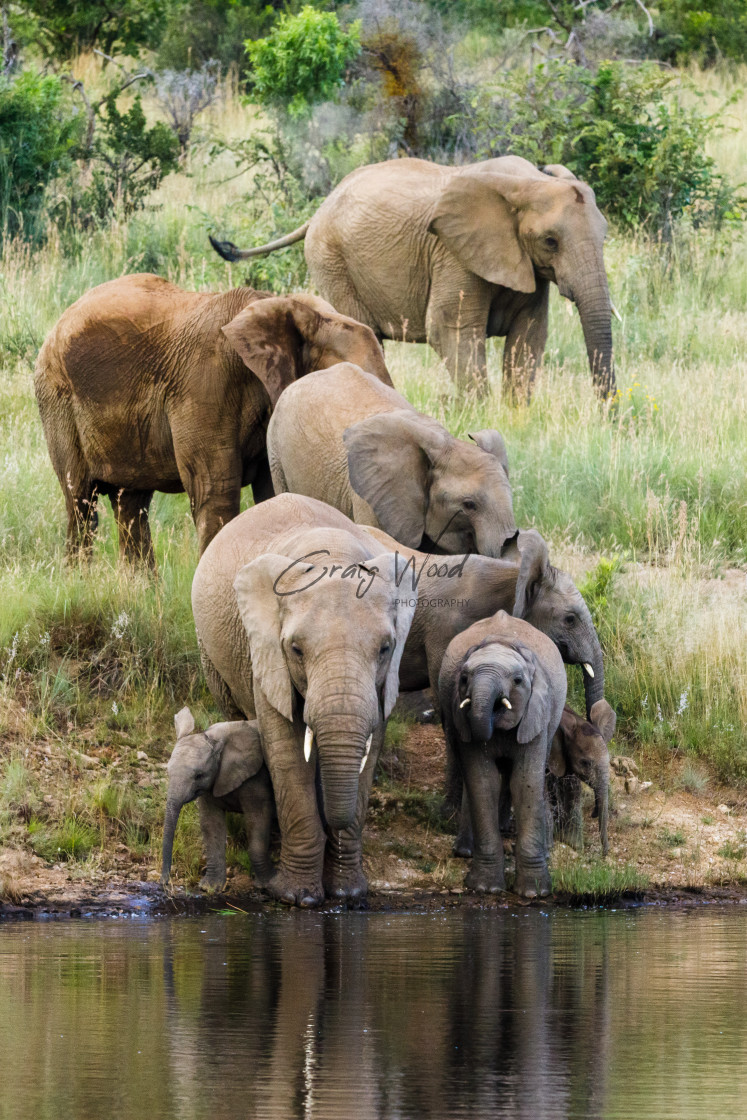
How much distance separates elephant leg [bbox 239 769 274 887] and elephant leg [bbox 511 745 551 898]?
1.04m

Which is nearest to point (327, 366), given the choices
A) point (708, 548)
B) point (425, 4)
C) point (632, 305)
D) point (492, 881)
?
point (708, 548)

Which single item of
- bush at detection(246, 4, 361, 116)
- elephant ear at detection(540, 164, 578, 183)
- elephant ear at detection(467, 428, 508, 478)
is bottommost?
elephant ear at detection(467, 428, 508, 478)

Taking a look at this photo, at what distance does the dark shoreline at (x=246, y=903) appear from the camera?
801 cm

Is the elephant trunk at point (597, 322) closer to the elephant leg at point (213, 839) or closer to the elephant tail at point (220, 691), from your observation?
the elephant tail at point (220, 691)

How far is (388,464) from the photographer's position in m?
9.85

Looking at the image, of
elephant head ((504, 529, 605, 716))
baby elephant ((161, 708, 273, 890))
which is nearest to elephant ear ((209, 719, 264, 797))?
baby elephant ((161, 708, 273, 890))

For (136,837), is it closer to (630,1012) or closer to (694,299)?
(630,1012)

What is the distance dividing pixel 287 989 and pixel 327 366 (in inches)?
201

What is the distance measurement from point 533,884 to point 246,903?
119 cm

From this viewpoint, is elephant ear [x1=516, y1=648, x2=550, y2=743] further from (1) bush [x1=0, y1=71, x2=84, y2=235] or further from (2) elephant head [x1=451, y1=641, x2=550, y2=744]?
(1) bush [x1=0, y1=71, x2=84, y2=235]

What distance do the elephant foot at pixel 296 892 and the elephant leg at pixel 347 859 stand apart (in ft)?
0.35

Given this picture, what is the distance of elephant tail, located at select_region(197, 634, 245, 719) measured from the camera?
29.5 feet

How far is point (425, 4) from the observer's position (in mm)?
24344

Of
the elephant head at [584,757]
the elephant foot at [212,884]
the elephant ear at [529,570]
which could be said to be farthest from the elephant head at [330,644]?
the elephant head at [584,757]
